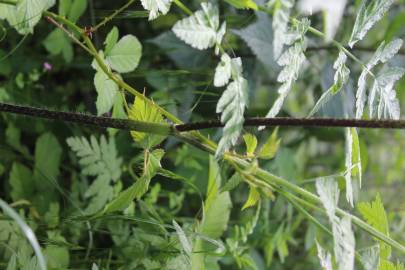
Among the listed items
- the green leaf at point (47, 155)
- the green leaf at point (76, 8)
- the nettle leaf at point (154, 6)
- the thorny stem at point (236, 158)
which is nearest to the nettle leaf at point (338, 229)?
the thorny stem at point (236, 158)

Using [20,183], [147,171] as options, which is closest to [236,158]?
[147,171]

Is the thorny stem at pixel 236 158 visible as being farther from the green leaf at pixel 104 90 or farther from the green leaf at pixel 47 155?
the green leaf at pixel 47 155

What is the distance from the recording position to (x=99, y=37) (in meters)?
0.76

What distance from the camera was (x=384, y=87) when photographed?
0.42 metres

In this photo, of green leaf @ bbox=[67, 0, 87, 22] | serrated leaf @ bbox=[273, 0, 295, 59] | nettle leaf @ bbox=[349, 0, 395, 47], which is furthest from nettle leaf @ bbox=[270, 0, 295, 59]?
green leaf @ bbox=[67, 0, 87, 22]

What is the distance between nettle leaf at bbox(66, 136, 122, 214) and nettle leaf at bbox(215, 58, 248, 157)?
11.0 inches

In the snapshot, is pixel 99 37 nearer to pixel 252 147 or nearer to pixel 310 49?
pixel 310 49

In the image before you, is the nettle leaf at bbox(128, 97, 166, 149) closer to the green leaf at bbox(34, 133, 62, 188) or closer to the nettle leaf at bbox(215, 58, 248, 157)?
the nettle leaf at bbox(215, 58, 248, 157)

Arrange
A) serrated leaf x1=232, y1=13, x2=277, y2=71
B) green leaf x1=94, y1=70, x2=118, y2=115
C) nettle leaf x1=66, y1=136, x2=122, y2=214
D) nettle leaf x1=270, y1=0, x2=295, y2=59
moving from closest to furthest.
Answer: nettle leaf x1=270, y1=0, x2=295, y2=59
green leaf x1=94, y1=70, x2=118, y2=115
nettle leaf x1=66, y1=136, x2=122, y2=214
serrated leaf x1=232, y1=13, x2=277, y2=71

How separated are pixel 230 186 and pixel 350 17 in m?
0.70

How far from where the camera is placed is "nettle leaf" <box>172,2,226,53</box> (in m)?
0.33

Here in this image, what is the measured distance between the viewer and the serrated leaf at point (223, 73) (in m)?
0.34

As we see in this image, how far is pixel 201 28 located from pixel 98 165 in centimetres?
31

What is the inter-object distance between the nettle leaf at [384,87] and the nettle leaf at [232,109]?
0.33 ft
